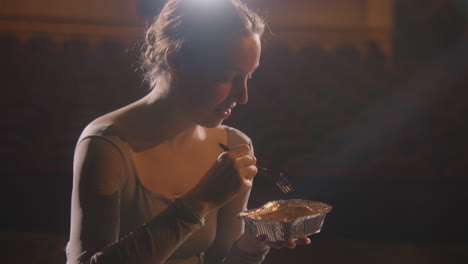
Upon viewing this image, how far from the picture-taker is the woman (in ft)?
1.19

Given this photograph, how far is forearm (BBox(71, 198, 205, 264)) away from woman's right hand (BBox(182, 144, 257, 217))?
0.01 m

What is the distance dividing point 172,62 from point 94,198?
6.1 inches

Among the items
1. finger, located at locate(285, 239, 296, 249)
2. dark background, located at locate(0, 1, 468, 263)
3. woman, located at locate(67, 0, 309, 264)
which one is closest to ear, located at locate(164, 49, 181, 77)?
→ woman, located at locate(67, 0, 309, 264)

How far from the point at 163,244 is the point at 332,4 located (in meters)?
2.52

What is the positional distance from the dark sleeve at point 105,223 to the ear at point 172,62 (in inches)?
4.0

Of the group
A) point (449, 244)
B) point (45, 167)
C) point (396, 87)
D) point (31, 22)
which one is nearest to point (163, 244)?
point (45, 167)

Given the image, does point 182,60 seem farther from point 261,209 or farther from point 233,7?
point 261,209

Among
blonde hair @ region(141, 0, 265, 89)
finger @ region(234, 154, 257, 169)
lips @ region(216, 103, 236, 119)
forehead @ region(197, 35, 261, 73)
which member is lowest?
finger @ region(234, 154, 257, 169)

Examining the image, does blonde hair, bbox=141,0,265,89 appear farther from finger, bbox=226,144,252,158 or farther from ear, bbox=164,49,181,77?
finger, bbox=226,144,252,158

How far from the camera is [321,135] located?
57.4 inches

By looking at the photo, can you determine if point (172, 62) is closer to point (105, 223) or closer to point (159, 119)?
point (159, 119)

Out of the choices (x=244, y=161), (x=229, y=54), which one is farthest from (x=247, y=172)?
(x=229, y=54)

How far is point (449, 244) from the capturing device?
120 centimetres

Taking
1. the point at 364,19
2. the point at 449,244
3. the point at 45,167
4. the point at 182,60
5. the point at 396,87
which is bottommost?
the point at 449,244
